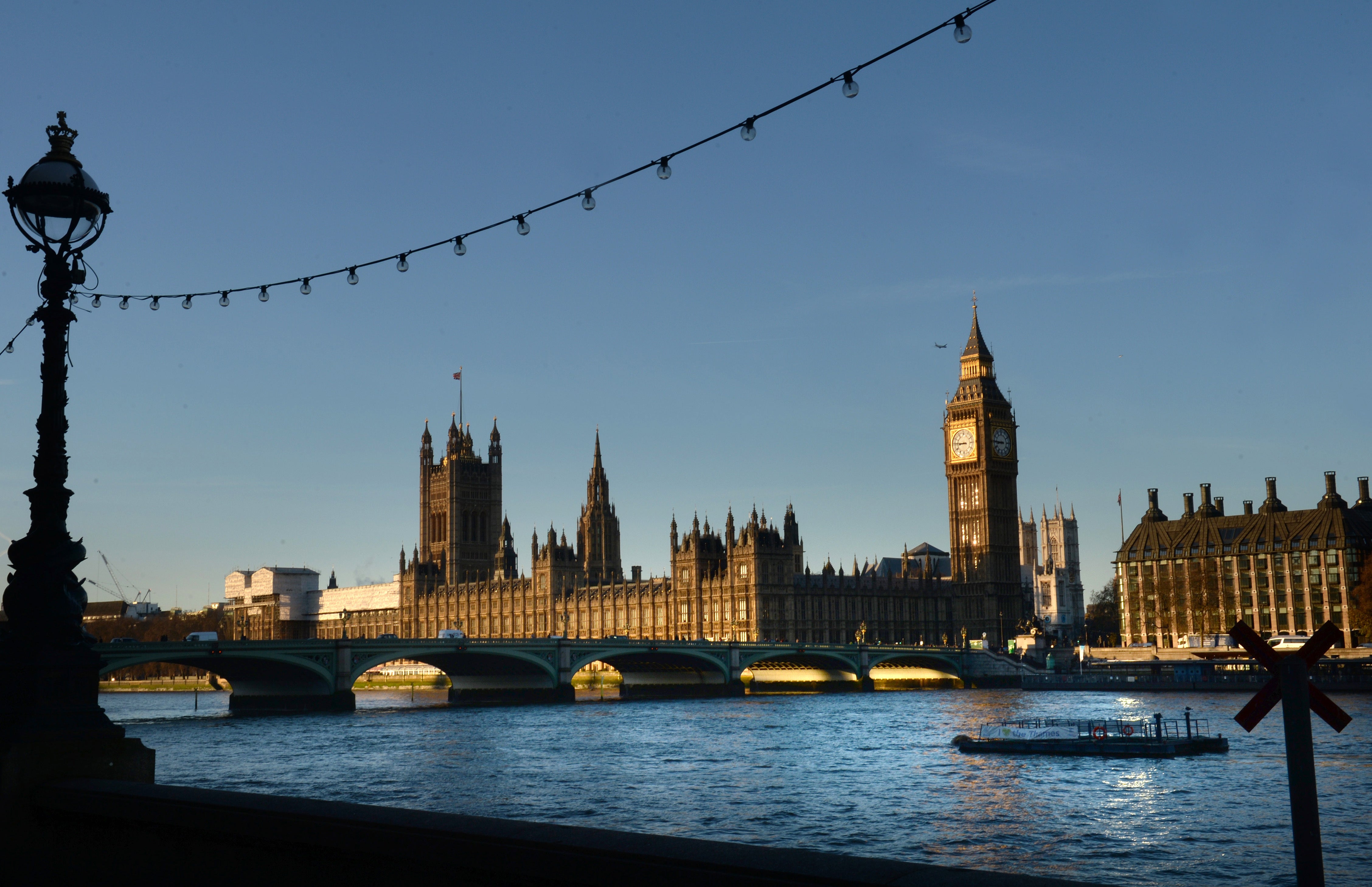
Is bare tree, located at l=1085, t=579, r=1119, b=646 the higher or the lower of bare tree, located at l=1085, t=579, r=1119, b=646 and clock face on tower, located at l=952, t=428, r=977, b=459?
the lower

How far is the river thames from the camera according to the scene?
86.2 ft

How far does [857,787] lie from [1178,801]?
27.9ft

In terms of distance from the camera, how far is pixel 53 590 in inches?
379

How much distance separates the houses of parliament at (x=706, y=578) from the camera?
4481 inches

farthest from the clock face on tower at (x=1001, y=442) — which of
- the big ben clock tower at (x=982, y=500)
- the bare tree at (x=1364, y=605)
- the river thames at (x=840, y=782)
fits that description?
the river thames at (x=840, y=782)

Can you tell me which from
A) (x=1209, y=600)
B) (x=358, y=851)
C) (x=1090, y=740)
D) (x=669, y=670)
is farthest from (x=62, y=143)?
(x=1209, y=600)

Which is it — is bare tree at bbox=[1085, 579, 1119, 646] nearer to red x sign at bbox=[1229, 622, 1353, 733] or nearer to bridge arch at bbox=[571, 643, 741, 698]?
bridge arch at bbox=[571, 643, 741, 698]

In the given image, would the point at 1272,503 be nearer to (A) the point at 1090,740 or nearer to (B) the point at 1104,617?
(B) the point at 1104,617

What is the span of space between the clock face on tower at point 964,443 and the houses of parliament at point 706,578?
17 centimetres

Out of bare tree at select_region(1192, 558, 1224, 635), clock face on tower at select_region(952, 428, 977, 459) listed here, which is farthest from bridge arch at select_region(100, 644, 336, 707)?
clock face on tower at select_region(952, 428, 977, 459)

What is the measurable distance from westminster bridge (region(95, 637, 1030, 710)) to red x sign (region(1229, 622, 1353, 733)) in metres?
52.0

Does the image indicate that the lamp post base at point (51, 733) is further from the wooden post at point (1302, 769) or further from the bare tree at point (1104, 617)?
the bare tree at point (1104, 617)

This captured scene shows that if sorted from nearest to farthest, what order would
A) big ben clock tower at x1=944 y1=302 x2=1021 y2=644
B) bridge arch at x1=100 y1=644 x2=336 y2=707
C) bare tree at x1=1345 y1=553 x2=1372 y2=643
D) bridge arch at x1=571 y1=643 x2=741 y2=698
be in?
bridge arch at x1=100 y1=644 x2=336 y2=707 < bridge arch at x1=571 y1=643 x2=741 y2=698 < bare tree at x1=1345 y1=553 x2=1372 y2=643 < big ben clock tower at x1=944 y1=302 x2=1021 y2=644

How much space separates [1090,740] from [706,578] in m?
71.4
